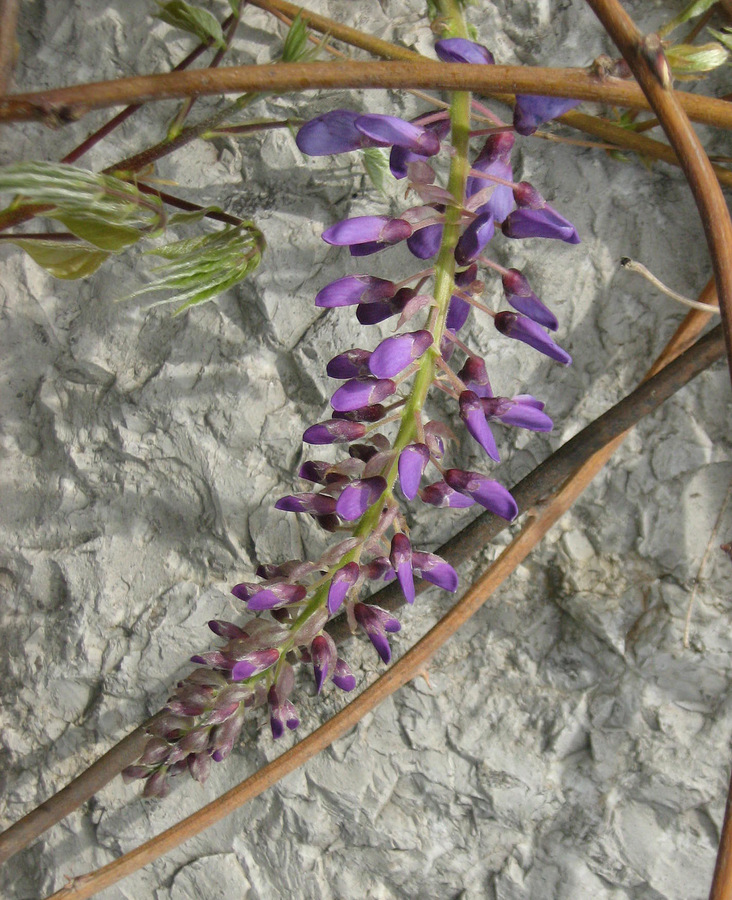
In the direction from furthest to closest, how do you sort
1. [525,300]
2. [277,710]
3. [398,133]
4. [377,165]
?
[377,165] < [277,710] < [525,300] < [398,133]

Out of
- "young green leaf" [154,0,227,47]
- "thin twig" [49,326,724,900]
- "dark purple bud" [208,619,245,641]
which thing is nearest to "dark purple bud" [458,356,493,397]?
"thin twig" [49,326,724,900]

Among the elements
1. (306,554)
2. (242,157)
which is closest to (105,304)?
(242,157)

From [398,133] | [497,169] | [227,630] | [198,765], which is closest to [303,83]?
[398,133]

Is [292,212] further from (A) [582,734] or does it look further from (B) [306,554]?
(A) [582,734]

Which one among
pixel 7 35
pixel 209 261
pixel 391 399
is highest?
pixel 7 35

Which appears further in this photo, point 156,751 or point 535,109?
point 156,751

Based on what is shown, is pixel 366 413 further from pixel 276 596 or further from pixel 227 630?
pixel 227 630

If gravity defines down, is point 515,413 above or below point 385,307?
below
